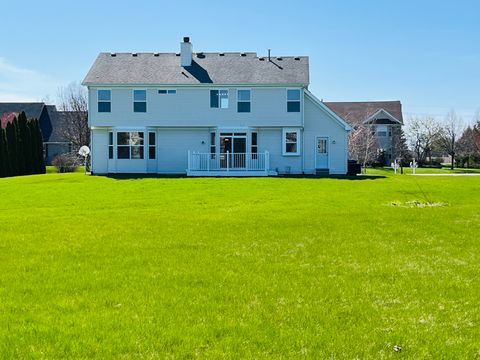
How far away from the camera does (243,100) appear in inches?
1384

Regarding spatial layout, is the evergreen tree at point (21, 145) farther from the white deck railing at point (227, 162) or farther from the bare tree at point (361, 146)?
the bare tree at point (361, 146)

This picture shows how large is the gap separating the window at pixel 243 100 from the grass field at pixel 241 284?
1926 cm

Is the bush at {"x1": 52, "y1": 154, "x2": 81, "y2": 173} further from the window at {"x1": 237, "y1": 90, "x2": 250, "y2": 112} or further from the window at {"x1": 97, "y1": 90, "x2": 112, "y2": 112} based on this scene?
the window at {"x1": 237, "y1": 90, "x2": 250, "y2": 112}

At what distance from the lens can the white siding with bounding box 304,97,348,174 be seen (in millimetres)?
35688

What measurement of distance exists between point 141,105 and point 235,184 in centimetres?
1157

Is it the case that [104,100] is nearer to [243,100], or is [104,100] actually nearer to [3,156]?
[243,100]

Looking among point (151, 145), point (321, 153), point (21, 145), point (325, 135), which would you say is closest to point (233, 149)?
point (151, 145)

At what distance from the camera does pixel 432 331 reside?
5.64m

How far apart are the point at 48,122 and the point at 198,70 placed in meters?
32.3

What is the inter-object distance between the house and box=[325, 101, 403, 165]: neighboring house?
31216mm

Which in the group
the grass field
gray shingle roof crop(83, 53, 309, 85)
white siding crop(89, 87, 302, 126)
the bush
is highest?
gray shingle roof crop(83, 53, 309, 85)

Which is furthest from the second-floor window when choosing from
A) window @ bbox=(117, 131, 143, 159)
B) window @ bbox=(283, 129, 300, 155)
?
window @ bbox=(117, 131, 143, 159)

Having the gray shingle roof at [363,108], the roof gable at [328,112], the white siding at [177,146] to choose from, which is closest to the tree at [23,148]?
the white siding at [177,146]

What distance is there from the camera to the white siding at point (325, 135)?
35.7m
